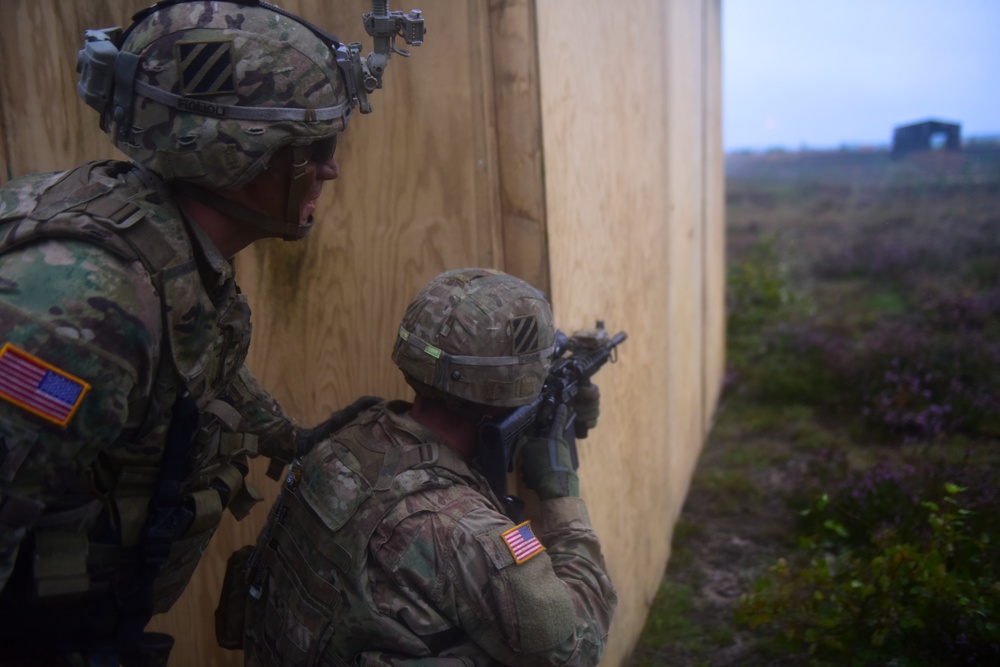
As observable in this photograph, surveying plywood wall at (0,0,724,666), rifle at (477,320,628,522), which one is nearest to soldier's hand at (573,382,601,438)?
rifle at (477,320,628,522)

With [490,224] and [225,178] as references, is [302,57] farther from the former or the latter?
[490,224]

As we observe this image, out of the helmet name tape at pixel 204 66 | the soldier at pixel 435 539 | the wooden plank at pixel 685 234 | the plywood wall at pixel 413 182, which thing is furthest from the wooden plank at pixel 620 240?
the helmet name tape at pixel 204 66

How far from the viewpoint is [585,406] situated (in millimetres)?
2729

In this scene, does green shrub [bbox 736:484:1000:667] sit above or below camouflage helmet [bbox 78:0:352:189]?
below

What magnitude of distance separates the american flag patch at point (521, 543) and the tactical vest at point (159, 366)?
73cm

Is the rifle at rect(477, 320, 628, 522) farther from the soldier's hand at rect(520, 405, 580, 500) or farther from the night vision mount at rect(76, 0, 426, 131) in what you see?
the night vision mount at rect(76, 0, 426, 131)

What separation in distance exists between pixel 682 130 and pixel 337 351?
358 centimetres

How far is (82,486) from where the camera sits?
176 centimetres

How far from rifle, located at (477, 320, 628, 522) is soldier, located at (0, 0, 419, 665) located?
27.6 inches

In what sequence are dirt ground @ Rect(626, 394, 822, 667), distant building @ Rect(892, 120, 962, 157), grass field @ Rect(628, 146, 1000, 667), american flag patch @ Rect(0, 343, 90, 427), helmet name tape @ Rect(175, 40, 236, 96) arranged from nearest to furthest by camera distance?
american flag patch @ Rect(0, 343, 90, 427) < helmet name tape @ Rect(175, 40, 236, 96) < grass field @ Rect(628, 146, 1000, 667) < dirt ground @ Rect(626, 394, 822, 667) < distant building @ Rect(892, 120, 962, 157)

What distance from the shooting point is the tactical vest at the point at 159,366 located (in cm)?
168

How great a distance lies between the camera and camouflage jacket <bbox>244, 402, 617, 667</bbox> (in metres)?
1.93

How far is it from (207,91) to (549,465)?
1382mm

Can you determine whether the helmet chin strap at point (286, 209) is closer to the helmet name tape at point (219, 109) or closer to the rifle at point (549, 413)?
the helmet name tape at point (219, 109)
